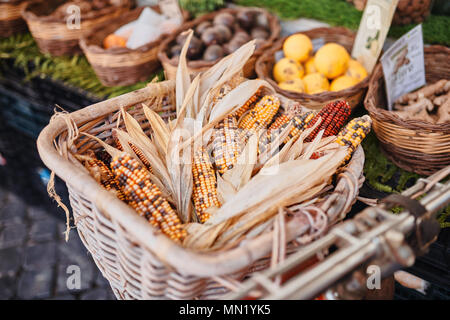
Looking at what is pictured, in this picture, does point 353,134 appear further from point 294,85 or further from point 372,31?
point 372,31

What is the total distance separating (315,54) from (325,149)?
1.18m

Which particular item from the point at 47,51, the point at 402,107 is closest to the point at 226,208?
the point at 402,107

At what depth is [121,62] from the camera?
2332mm

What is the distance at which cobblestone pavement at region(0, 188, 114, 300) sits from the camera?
7.63 ft

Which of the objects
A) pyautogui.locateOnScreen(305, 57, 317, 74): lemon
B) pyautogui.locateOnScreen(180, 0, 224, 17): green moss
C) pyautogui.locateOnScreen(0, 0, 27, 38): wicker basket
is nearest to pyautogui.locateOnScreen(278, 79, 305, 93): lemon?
pyautogui.locateOnScreen(305, 57, 317, 74): lemon

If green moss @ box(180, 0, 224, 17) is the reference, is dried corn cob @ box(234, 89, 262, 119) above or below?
below

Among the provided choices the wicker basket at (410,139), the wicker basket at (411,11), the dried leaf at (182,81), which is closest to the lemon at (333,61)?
the wicker basket at (410,139)

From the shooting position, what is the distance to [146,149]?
136 cm

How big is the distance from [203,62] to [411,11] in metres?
1.28

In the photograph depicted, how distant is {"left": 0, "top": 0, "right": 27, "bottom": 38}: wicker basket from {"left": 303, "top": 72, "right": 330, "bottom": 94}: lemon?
2822 millimetres

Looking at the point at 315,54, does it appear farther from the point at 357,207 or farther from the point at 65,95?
the point at 65,95

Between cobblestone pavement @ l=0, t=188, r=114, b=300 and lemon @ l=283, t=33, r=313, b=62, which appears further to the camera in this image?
cobblestone pavement @ l=0, t=188, r=114, b=300

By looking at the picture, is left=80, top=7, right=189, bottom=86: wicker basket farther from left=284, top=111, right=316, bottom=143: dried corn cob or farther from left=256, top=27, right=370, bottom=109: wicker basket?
left=284, top=111, right=316, bottom=143: dried corn cob

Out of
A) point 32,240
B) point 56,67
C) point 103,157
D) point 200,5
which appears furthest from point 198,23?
point 32,240
